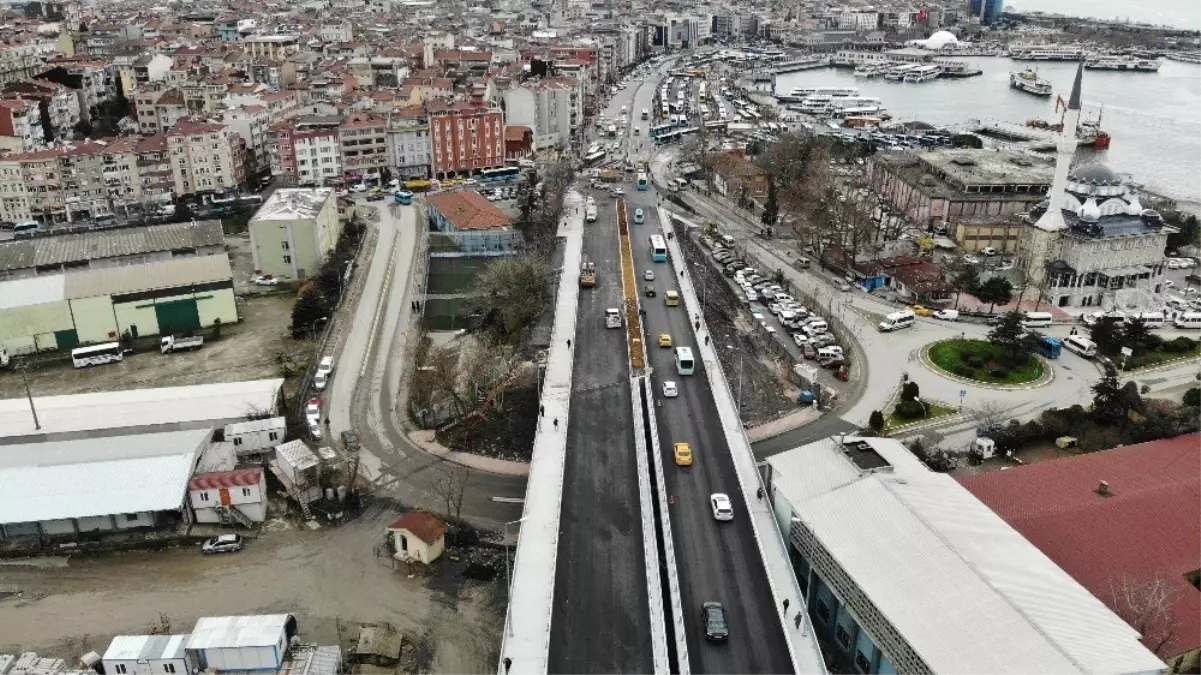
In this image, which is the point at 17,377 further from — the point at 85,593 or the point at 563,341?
the point at 563,341

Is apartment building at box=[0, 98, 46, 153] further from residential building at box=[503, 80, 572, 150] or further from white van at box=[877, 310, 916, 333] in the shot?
white van at box=[877, 310, 916, 333]

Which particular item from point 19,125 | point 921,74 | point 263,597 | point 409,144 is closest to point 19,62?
point 19,125

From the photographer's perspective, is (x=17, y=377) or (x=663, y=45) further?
(x=663, y=45)

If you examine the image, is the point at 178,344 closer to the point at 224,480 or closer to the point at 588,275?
the point at 224,480

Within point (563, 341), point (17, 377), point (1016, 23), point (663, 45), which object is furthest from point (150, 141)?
point (1016, 23)

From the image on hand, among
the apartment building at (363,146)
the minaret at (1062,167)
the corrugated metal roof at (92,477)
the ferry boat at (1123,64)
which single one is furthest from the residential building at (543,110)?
the ferry boat at (1123,64)

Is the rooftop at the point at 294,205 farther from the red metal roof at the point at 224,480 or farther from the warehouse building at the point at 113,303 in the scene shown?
the red metal roof at the point at 224,480
